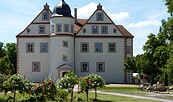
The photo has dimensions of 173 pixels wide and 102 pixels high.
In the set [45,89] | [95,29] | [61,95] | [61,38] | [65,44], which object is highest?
[95,29]

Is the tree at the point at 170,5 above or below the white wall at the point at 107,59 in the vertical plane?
above

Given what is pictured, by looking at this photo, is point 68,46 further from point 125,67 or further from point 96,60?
point 125,67

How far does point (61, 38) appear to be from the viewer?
185 feet

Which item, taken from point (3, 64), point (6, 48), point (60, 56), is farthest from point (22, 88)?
point (6, 48)

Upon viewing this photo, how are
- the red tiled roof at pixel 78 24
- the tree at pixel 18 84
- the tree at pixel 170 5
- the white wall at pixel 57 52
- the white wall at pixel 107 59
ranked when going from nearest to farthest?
the tree at pixel 18 84
the tree at pixel 170 5
the white wall at pixel 57 52
the white wall at pixel 107 59
the red tiled roof at pixel 78 24

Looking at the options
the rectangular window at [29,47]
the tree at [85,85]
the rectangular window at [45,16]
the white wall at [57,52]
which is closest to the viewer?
the tree at [85,85]

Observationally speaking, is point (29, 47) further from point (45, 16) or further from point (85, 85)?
point (85, 85)

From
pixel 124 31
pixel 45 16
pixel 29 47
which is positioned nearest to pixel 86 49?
pixel 124 31

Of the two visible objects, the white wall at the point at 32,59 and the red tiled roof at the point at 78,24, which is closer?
the white wall at the point at 32,59

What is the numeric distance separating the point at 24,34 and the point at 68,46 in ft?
25.1

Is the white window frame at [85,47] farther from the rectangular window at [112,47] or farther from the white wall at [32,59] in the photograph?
the white wall at [32,59]

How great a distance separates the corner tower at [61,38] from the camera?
2218 inches

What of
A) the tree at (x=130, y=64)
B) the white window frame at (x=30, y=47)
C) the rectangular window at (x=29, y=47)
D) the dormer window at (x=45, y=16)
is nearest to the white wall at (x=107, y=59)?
the tree at (x=130, y=64)

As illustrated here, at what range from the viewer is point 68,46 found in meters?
57.3
